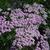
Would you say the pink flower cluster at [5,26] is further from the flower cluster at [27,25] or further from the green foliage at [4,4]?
the green foliage at [4,4]

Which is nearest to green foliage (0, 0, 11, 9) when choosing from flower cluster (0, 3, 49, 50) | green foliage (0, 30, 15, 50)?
flower cluster (0, 3, 49, 50)

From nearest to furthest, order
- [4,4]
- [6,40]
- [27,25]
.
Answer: [6,40], [27,25], [4,4]

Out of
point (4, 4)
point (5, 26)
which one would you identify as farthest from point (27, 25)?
point (4, 4)

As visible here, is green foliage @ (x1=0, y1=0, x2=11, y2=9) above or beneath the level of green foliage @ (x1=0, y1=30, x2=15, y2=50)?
above

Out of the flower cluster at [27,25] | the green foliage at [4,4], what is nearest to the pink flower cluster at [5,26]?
the flower cluster at [27,25]

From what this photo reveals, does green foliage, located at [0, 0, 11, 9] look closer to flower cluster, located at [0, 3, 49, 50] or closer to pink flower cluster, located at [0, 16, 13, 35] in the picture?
flower cluster, located at [0, 3, 49, 50]

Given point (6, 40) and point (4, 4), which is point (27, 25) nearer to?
point (6, 40)

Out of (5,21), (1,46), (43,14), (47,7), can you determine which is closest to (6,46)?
(1,46)

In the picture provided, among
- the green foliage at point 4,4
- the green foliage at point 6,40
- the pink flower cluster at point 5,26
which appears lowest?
the green foliage at point 6,40
